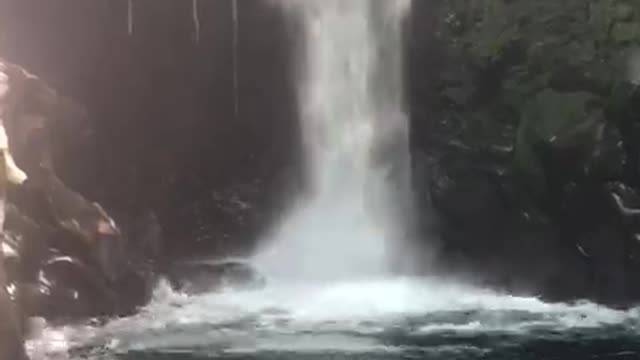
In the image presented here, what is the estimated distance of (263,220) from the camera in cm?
200

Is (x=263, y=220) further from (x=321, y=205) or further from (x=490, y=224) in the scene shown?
(x=490, y=224)

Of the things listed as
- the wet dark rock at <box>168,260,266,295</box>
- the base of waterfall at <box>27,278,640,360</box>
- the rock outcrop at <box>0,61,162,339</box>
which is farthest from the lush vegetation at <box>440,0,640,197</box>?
the rock outcrop at <box>0,61,162,339</box>

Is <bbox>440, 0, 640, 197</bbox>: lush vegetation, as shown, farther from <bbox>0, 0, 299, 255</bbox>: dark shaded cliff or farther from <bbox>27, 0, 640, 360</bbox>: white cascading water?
<bbox>0, 0, 299, 255</bbox>: dark shaded cliff

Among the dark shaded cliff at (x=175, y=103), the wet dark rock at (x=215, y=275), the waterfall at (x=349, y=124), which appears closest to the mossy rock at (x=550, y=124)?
→ the waterfall at (x=349, y=124)

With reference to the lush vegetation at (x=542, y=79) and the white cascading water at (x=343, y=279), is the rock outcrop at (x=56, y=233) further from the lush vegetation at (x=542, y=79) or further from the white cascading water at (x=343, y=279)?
the lush vegetation at (x=542, y=79)

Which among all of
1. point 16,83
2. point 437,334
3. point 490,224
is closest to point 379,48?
point 490,224

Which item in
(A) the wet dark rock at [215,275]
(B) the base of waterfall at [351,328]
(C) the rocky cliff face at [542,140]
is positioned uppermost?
(C) the rocky cliff face at [542,140]

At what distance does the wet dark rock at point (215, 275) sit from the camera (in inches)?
76.2

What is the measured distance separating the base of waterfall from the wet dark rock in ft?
0.07

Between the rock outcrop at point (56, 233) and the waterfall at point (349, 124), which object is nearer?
the rock outcrop at point (56, 233)

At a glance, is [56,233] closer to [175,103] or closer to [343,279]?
[175,103]

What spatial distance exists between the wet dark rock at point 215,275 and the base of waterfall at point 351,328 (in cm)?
2

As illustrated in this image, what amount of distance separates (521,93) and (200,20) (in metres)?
0.68

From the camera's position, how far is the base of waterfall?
1.89m
